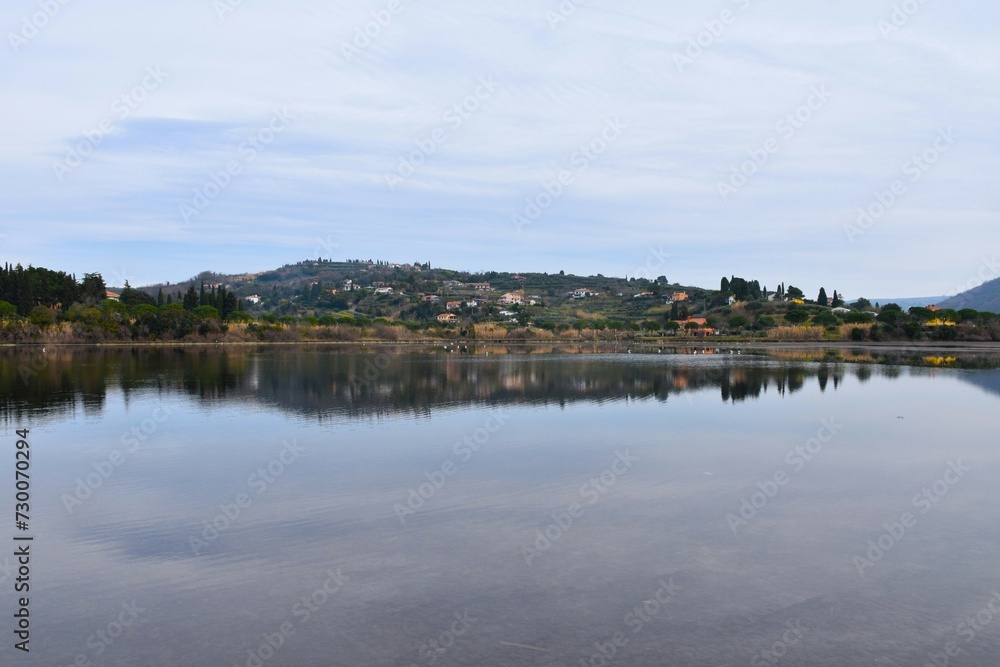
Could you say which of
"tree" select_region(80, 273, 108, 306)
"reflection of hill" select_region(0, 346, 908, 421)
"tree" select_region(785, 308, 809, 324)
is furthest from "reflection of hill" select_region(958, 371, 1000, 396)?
Answer: "tree" select_region(80, 273, 108, 306)

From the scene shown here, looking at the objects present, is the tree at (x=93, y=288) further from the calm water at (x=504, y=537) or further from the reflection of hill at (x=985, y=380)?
the reflection of hill at (x=985, y=380)

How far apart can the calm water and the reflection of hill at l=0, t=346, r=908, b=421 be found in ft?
7.12

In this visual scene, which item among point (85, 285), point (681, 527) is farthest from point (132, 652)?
point (85, 285)

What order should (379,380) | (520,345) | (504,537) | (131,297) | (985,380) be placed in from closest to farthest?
(504,537), (379,380), (985,380), (520,345), (131,297)

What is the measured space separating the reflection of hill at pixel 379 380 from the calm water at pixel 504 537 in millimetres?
2171

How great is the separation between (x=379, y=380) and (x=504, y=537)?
20.6 metres

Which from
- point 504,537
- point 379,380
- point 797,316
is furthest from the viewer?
point 797,316

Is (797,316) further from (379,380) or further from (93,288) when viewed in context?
(93,288)

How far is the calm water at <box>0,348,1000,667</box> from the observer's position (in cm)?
633

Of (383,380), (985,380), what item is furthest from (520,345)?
(985,380)

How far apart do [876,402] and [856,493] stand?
518 inches

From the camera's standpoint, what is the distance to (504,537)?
905 cm

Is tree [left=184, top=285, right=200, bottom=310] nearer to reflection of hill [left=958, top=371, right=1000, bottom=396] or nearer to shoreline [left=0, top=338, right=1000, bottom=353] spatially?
shoreline [left=0, top=338, right=1000, bottom=353]

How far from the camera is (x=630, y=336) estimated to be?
87875 mm
